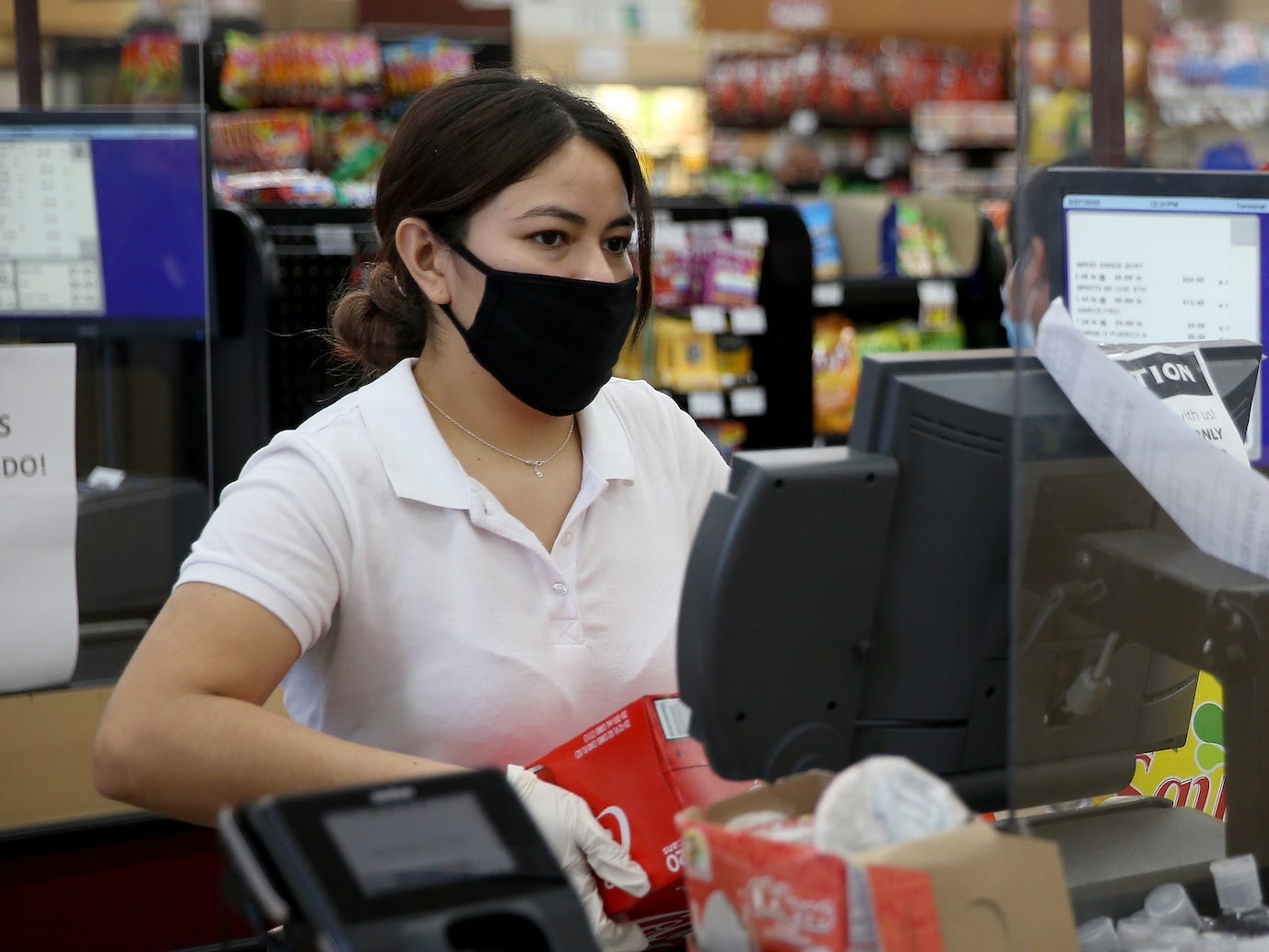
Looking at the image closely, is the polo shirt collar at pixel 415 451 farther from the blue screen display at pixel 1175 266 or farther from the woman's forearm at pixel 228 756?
the blue screen display at pixel 1175 266

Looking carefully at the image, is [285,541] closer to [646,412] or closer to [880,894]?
[646,412]

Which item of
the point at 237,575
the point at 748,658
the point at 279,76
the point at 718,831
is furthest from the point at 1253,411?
the point at 279,76

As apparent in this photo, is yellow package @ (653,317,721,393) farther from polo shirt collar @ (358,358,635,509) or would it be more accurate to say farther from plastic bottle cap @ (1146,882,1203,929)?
plastic bottle cap @ (1146,882,1203,929)

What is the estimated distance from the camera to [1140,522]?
1137 mm

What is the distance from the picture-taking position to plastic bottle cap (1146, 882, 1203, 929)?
Result: 3.67 ft

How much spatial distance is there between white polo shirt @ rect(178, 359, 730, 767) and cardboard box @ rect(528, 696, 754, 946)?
9.6 inches

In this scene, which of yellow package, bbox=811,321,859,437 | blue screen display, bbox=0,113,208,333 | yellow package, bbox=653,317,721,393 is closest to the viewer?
blue screen display, bbox=0,113,208,333

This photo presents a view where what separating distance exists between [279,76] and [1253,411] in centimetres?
553

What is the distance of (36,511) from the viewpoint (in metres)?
2.41

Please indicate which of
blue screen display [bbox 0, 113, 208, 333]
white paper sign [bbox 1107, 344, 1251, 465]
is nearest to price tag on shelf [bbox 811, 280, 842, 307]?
blue screen display [bbox 0, 113, 208, 333]

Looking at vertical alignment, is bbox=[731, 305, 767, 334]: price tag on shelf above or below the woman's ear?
below

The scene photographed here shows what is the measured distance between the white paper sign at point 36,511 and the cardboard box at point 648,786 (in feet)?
4.53

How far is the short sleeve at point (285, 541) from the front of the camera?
4.74 feet

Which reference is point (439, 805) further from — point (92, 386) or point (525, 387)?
point (92, 386)
